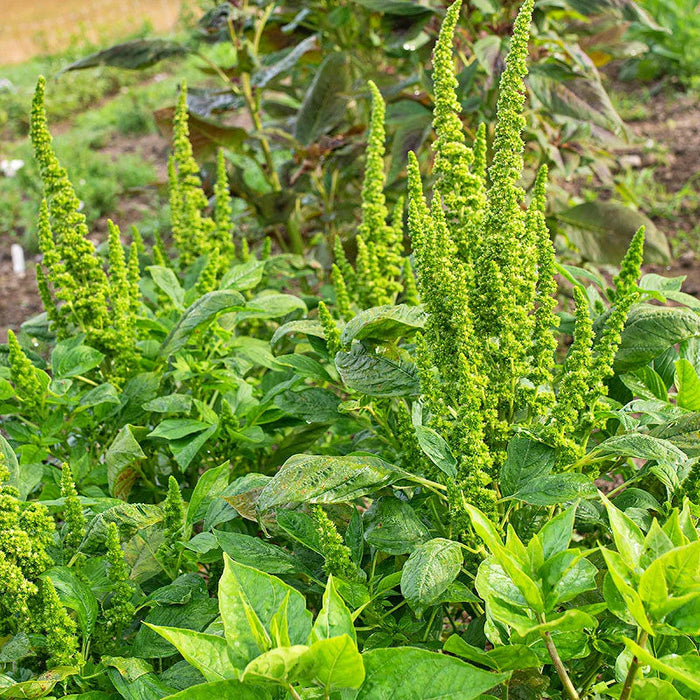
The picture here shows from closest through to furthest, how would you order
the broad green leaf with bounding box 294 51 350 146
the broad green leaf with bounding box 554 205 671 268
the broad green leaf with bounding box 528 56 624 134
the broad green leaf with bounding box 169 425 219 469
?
the broad green leaf with bounding box 169 425 219 469
the broad green leaf with bounding box 528 56 624 134
the broad green leaf with bounding box 554 205 671 268
the broad green leaf with bounding box 294 51 350 146

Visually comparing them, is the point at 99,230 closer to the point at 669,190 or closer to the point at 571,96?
the point at 669,190

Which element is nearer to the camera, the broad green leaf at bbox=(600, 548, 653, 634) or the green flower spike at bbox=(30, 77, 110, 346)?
the broad green leaf at bbox=(600, 548, 653, 634)

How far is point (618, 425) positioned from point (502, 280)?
1.50 feet

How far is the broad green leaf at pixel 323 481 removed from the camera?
1.12 m

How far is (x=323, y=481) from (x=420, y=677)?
0.30 metres

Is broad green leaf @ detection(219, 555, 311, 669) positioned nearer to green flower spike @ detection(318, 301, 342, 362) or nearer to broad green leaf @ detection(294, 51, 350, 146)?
green flower spike @ detection(318, 301, 342, 362)

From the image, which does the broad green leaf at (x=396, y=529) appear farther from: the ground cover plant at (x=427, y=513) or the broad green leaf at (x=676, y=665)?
the broad green leaf at (x=676, y=665)

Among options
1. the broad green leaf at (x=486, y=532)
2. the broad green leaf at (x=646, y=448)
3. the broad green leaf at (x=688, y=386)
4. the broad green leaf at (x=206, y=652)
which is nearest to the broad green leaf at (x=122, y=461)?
the broad green leaf at (x=206, y=652)

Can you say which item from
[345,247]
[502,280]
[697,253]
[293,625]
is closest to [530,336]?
[502,280]

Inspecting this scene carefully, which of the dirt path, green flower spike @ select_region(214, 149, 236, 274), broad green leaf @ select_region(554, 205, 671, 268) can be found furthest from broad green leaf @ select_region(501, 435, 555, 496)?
the dirt path

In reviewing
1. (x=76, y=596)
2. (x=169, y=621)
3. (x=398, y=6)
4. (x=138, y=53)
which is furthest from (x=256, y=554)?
(x=138, y=53)

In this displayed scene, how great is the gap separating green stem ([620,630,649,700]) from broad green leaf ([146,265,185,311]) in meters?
1.33

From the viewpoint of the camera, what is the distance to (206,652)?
1.02m

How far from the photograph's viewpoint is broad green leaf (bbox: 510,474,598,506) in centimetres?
113
